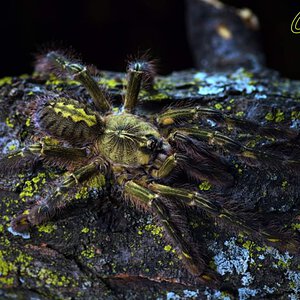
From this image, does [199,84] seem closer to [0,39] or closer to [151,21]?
[151,21]

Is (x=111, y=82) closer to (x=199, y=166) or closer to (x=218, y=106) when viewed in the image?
(x=218, y=106)

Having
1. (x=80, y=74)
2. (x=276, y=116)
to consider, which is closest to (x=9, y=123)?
(x=80, y=74)

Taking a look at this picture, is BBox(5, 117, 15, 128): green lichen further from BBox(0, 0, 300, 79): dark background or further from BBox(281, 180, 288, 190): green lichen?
BBox(0, 0, 300, 79): dark background

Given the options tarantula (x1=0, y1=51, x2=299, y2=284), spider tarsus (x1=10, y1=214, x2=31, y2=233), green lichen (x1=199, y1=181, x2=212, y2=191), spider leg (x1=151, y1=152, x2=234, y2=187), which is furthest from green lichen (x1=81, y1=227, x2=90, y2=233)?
green lichen (x1=199, y1=181, x2=212, y2=191)

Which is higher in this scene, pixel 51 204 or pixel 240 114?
pixel 240 114

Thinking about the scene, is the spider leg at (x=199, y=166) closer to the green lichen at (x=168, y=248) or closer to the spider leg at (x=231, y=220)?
the spider leg at (x=231, y=220)

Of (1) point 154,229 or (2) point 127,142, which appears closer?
(1) point 154,229
